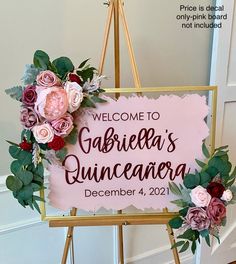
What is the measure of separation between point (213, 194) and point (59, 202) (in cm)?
48

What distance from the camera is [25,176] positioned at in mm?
1003

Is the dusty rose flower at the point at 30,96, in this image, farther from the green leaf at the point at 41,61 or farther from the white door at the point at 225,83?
the white door at the point at 225,83

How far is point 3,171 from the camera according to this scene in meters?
1.32

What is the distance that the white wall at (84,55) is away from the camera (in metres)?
1.23

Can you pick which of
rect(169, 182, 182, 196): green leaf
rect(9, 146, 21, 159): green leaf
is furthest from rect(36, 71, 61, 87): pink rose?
rect(169, 182, 182, 196): green leaf

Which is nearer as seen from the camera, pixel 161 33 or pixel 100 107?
pixel 100 107

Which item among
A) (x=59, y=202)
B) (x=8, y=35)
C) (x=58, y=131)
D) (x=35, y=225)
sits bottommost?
(x=35, y=225)

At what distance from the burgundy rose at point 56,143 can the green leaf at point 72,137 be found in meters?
0.03

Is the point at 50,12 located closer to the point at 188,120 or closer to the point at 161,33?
the point at 161,33

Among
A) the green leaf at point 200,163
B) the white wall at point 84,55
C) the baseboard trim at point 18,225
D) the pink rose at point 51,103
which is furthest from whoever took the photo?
the baseboard trim at point 18,225

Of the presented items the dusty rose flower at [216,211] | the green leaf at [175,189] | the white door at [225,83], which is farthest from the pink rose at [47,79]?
the white door at [225,83]

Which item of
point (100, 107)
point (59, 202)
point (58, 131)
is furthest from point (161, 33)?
point (59, 202)

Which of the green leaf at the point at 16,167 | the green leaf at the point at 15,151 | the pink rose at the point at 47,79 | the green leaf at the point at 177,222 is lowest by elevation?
the green leaf at the point at 177,222

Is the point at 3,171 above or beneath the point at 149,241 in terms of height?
above
